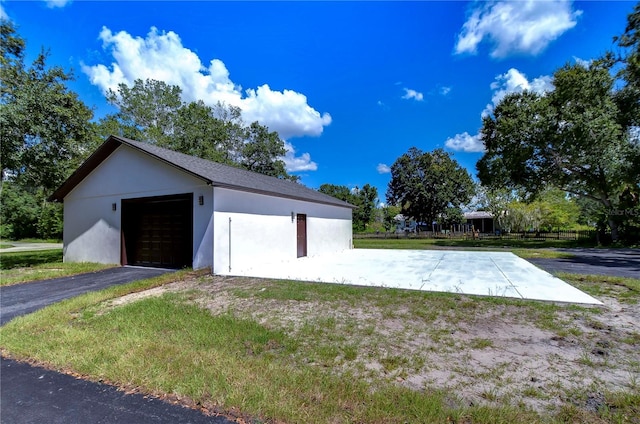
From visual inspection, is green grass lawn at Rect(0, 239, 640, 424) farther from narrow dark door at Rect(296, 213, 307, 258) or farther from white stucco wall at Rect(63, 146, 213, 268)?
narrow dark door at Rect(296, 213, 307, 258)

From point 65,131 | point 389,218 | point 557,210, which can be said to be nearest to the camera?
point 65,131

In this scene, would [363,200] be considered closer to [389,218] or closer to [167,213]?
[389,218]

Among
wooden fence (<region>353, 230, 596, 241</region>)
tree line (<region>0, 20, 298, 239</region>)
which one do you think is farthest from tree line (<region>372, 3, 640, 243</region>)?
tree line (<region>0, 20, 298, 239</region>)

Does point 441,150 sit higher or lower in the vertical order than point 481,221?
higher

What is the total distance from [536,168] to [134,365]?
26520 mm

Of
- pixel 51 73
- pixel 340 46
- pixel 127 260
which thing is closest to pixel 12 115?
pixel 51 73

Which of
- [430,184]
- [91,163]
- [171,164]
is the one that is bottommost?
[171,164]

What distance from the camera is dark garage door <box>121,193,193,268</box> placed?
976cm

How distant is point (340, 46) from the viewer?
12719 mm

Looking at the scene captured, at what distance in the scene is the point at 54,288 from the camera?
7.38 metres

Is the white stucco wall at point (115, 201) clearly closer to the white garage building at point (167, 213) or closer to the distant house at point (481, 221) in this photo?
the white garage building at point (167, 213)

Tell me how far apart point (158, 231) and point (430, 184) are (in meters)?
33.5

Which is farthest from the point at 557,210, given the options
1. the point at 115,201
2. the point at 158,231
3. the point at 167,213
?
the point at 115,201

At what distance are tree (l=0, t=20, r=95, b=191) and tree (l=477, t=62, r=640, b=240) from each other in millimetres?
24996
